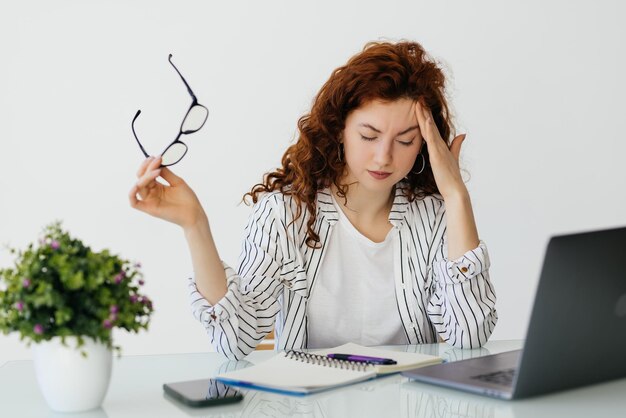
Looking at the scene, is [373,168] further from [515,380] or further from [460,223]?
[515,380]

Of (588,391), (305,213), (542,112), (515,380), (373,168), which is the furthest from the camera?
(542,112)

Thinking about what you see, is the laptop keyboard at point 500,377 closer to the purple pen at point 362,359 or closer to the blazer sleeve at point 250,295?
the purple pen at point 362,359

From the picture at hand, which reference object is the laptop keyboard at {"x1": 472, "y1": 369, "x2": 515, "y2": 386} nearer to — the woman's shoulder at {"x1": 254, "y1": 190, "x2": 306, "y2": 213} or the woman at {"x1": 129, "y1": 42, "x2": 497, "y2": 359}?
the woman at {"x1": 129, "y1": 42, "x2": 497, "y2": 359}

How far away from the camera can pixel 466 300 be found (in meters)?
1.87

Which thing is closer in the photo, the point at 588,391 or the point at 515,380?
the point at 515,380

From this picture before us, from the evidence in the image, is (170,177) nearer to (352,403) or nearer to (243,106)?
(352,403)

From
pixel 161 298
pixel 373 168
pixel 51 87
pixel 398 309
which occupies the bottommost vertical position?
pixel 161 298

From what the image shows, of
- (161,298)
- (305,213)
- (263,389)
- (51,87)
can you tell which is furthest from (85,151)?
(263,389)

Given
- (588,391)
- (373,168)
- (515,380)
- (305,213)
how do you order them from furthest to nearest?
(305,213), (373,168), (588,391), (515,380)

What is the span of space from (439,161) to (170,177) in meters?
0.70

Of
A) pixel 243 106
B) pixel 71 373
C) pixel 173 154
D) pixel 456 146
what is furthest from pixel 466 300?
pixel 243 106

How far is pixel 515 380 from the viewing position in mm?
1188

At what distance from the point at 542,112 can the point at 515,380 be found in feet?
7.99

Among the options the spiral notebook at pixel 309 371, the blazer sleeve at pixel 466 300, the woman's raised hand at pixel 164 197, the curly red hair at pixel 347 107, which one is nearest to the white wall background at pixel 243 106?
the curly red hair at pixel 347 107
